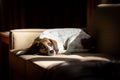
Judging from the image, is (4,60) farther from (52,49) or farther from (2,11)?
(52,49)

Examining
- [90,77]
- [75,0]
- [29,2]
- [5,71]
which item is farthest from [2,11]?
[90,77]

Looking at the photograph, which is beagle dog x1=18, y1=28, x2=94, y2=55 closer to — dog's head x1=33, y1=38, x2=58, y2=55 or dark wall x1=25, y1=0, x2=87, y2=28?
dog's head x1=33, y1=38, x2=58, y2=55

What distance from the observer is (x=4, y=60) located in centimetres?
415

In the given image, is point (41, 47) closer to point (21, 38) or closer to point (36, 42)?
point (36, 42)

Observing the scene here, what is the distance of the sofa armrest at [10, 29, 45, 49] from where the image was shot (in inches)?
120

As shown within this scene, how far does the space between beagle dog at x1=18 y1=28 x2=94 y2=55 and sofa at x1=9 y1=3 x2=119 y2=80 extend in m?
0.11

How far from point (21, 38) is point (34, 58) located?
1.95 feet

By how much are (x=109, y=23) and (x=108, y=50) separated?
246 mm

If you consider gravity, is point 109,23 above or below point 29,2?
below

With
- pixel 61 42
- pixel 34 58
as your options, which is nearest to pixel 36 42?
pixel 61 42

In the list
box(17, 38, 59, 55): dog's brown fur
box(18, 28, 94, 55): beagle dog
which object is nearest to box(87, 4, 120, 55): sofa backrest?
box(18, 28, 94, 55): beagle dog

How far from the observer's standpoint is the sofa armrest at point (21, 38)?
3.04 meters

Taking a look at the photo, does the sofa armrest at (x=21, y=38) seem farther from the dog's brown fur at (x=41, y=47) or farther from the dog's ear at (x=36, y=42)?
the dog's brown fur at (x=41, y=47)

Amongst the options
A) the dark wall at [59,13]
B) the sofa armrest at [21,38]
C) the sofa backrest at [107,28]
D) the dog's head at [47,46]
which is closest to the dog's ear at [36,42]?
the dog's head at [47,46]
